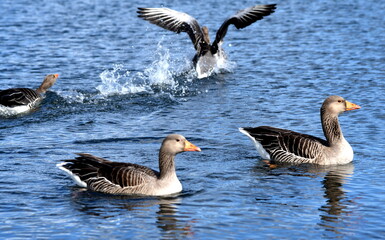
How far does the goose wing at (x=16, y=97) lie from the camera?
17.7 meters

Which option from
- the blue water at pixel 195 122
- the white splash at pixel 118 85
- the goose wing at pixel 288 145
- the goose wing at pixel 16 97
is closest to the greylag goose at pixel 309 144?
the goose wing at pixel 288 145

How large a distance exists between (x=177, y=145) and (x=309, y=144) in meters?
3.38

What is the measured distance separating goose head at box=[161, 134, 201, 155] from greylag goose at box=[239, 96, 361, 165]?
2.86 m

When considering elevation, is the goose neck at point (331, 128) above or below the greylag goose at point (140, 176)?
above

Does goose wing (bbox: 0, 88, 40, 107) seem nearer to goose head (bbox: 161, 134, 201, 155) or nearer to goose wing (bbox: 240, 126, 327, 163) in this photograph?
goose wing (bbox: 240, 126, 327, 163)

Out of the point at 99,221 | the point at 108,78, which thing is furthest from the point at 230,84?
the point at 99,221

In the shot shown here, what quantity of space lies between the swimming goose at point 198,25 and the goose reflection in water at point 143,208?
9.99 metres

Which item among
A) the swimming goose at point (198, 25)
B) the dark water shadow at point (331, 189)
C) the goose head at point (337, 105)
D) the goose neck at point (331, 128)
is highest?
the swimming goose at point (198, 25)

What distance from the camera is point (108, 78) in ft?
69.6

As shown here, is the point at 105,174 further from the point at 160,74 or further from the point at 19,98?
the point at 160,74

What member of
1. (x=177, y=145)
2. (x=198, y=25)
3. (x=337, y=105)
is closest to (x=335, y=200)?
(x=177, y=145)

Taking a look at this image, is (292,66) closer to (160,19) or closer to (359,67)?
(359,67)

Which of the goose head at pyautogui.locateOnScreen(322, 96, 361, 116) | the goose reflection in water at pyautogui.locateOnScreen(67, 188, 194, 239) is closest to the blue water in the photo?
the goose reflection in water at pyautogui.locateOnScreen(67, 188, 194, 239)

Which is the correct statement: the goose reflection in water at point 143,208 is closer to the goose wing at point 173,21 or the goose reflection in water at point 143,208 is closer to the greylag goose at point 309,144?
the greylag goose at point 309,144
